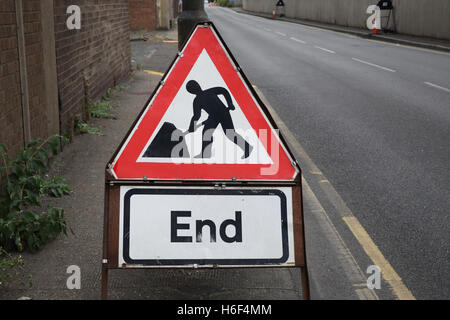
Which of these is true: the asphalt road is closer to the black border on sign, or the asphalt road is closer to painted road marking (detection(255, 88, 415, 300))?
painted road marking (detection(255, 88, 415, 300))

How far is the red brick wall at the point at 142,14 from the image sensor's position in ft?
95.7

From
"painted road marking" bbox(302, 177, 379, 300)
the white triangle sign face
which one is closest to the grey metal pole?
"painted road marking" bbox(302, 177, 379, 300)

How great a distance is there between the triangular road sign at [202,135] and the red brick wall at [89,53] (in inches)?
151

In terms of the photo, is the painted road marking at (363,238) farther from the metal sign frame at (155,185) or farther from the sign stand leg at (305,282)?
the metal sign frame at (155,185)

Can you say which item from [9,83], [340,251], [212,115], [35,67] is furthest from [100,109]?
[212,115]

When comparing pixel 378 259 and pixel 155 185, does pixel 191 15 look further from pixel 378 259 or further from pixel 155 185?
pixel 378 259

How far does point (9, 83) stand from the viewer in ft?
16.8

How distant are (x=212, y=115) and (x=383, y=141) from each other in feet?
17.8

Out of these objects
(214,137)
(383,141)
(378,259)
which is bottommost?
(378,259)

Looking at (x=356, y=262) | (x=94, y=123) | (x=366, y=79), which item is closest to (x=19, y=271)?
(x=356, y=262)

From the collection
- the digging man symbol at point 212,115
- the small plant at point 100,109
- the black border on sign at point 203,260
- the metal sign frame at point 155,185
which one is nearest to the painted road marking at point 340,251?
the metal sign frame at point 155,185

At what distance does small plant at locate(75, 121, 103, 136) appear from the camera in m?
7.92

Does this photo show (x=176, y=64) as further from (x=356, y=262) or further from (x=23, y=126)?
(x=23, y=126)

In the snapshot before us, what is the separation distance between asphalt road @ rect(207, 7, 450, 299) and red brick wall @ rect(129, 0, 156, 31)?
11807 millimetres
